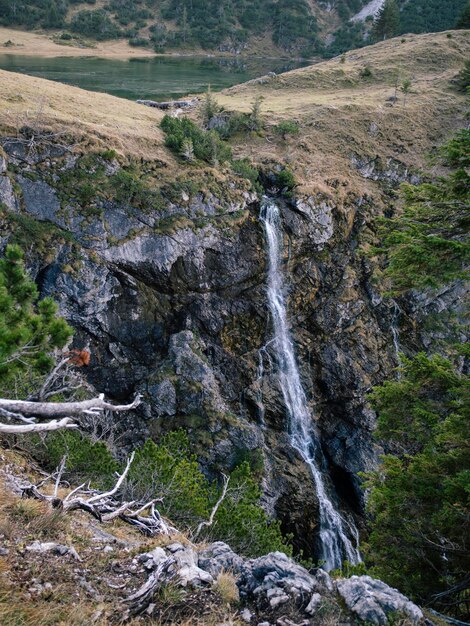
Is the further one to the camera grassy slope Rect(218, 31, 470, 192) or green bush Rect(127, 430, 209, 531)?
grassy slope Rect(218, 31, 470, 192)

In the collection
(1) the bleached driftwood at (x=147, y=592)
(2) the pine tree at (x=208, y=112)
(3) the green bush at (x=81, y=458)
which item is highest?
(2) the pine tree at (x=208, y=112)

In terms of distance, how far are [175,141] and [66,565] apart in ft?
86.7

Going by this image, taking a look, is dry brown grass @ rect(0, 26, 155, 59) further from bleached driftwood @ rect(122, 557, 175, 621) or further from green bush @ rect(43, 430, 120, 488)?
bleached driftwood @ rect(122, 557, 175, 621)

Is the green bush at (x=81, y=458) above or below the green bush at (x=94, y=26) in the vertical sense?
below

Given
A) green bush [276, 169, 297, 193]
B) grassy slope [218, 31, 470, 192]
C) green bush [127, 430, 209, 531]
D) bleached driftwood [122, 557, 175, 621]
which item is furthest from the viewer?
grassy slope [218, 31, 470, 192]

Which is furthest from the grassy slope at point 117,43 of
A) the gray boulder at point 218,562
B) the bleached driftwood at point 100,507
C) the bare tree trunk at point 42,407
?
the gray boulder at point 218,562

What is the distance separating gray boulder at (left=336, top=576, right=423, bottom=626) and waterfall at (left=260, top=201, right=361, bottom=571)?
18.4 meters

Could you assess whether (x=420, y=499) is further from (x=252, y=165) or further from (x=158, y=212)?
(x=252, y=165)

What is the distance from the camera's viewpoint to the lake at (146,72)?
53.2 m

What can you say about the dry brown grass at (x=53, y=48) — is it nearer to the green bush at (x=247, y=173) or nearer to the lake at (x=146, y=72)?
the lake at (x=146, y=72)

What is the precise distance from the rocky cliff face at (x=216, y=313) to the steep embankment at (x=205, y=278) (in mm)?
71

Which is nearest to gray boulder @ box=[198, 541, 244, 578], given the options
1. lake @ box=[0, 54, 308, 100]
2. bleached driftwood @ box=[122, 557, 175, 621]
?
bleached driftwood @ box=[122, 557, 175, 621]

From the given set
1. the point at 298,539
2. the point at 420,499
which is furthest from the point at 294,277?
the point at 420,499

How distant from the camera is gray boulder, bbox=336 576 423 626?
5.65 m
